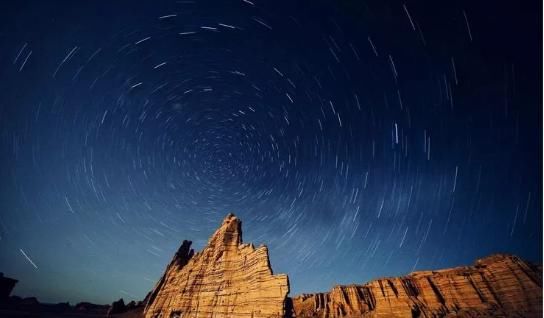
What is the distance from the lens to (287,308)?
1934cm

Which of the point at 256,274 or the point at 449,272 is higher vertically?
the point at 449,272

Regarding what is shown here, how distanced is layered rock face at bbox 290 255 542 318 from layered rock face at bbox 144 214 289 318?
59.4 ft

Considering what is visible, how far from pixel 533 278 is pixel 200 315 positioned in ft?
223

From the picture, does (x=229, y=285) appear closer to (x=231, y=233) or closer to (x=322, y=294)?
(x=231, y=233)

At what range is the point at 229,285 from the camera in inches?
1084

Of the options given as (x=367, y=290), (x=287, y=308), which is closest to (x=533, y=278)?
(x=367, y=290)

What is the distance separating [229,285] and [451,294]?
6441 cm

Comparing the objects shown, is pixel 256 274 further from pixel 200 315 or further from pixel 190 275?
pixel 190 275

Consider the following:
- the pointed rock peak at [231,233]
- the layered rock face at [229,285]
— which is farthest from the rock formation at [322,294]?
the pointed rock peak at [231,233]

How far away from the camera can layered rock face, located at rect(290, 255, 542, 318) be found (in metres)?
47.9

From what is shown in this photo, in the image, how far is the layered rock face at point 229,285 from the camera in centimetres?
2038

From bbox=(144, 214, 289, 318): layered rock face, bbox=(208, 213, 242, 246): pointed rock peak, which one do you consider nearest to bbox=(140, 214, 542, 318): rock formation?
bbox=(144, 214, 289, 318): layered rock face

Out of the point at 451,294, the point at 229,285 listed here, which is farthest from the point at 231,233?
the point at 451,294

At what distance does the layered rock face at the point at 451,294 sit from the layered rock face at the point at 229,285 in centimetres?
1810
